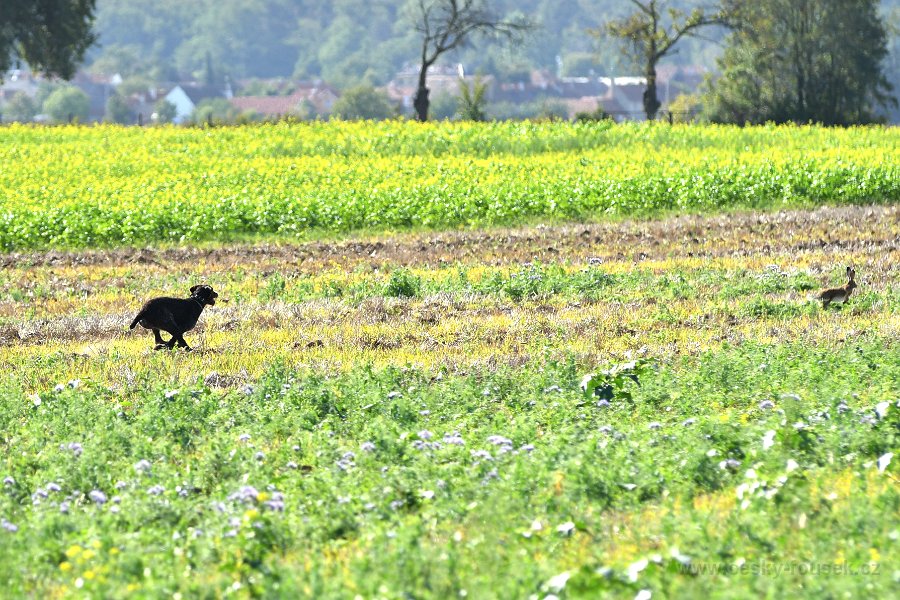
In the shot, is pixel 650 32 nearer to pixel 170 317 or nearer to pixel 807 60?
pixel 807 60

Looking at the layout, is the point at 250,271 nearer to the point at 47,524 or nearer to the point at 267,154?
the point at 47,524

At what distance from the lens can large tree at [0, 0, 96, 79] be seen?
177ft

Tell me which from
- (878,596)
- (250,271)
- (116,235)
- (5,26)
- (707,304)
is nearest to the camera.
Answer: (878,596)

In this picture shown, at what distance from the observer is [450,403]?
933 cm

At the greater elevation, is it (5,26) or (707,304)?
(5,26)

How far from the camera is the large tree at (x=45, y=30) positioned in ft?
177

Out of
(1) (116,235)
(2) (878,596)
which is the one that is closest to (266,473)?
(2) (878,596)

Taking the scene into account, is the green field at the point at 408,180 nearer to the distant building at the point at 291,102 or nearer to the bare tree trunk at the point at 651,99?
the bare tree trunk at the point at 651,99

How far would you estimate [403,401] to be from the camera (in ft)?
29.7

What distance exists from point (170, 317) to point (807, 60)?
51.2m

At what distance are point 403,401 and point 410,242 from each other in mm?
11919

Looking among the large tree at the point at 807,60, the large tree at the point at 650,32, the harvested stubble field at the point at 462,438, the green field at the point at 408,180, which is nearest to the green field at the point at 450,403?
the harvested stubble field at the point at 462,438

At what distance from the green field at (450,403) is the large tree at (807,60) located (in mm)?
37119

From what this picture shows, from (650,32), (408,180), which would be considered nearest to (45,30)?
(650,32)
